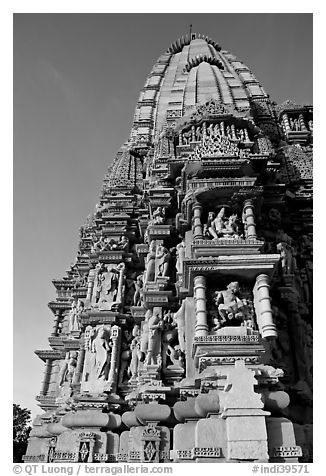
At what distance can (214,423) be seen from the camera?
691cm

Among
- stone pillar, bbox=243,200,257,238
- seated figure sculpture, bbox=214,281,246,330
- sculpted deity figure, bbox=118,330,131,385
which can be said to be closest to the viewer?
seated figure sculpture, bbox=214,281,246,330

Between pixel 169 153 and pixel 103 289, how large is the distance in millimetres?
5047

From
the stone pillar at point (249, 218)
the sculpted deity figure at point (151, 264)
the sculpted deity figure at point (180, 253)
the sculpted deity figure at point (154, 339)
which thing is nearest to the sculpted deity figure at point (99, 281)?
the sculpted deity figure at point (151, 264)

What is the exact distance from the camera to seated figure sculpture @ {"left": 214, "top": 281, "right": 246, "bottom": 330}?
8142 mm

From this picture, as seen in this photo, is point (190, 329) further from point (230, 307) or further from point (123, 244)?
point (123, 244)

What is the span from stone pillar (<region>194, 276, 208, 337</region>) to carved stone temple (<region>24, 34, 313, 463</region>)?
28 millimetres

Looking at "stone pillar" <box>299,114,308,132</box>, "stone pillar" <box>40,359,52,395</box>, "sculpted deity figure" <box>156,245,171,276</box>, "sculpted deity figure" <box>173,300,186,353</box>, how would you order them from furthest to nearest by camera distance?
"stone pillar" <box>299,114,308,132</box>
"stone pillar" <box>40,359,52,395</box>
"sculpted deity figure" <box>156,245,171,276</box>
"sculpted deity figure" <box>173,300,186,353</box>

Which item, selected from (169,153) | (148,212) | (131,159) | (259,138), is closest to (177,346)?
(148,212)

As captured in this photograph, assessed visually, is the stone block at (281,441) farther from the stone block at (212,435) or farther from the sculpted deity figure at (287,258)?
the sculpted deity figure at (287,258)

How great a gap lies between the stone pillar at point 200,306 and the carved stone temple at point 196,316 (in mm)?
28

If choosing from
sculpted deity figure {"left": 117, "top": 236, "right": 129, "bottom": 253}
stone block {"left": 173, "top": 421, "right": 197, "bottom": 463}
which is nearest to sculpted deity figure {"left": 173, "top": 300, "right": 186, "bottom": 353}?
stone block {"left": 173, "top": 421, "right": 197, "bottom": 463}

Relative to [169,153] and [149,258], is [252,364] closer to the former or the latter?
[149,258]

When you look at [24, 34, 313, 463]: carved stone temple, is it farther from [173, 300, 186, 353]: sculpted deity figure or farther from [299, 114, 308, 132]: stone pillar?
[299, 114, 308, 132]: stone pillar

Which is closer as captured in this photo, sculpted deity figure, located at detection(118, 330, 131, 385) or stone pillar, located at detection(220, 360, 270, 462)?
stone pillar, located at detection(220, 360, 270, 462)
